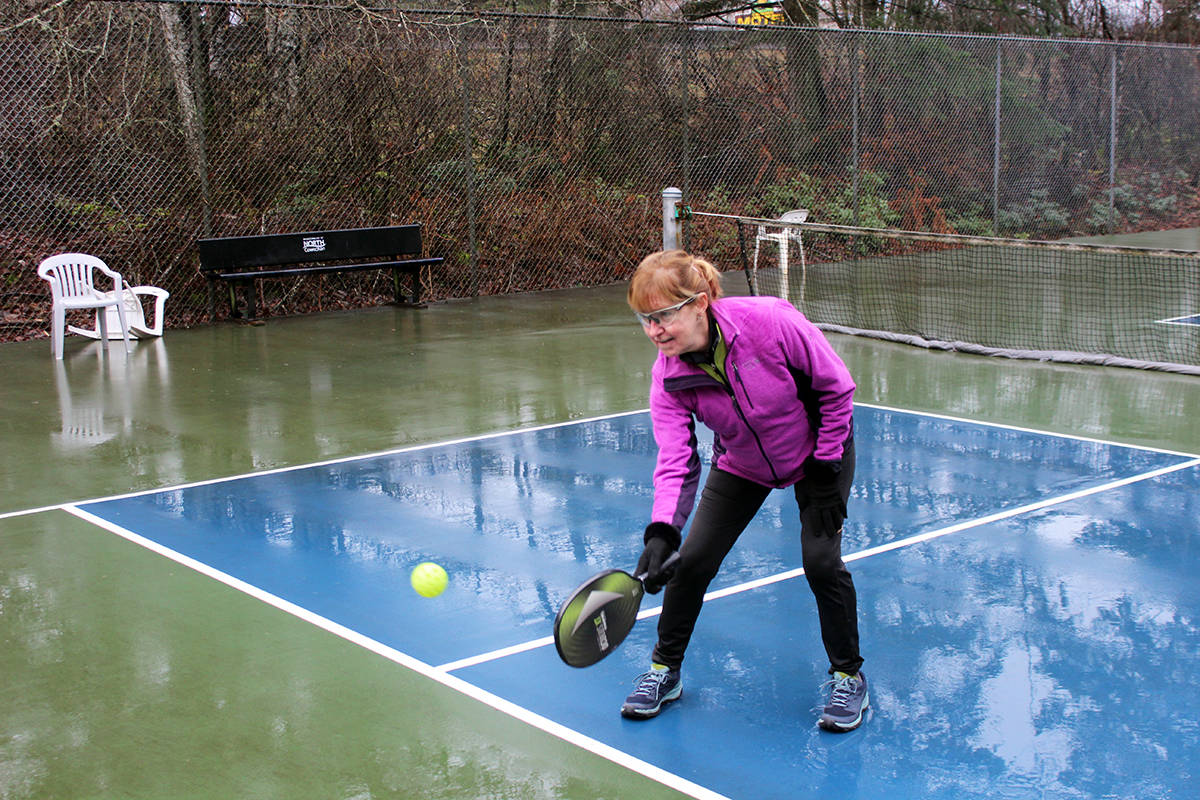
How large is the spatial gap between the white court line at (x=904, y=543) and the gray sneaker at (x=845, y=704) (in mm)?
752

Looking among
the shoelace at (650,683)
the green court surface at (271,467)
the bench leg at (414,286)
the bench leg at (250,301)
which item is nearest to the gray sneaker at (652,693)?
the shoelace at (650,683)

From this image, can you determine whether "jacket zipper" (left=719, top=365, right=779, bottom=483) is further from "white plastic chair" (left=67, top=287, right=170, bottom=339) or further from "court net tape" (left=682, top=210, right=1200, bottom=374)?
"white plastic chair" (left=67, top=287, right=170, bottom=339)

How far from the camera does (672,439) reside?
3676 mm

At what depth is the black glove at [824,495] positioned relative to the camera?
3.61 m

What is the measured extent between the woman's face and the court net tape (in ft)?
21.5

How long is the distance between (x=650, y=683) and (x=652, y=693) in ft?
0.12

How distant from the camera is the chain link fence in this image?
12.6 meters

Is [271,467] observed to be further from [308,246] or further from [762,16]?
[762,16]

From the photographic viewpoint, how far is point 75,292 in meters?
12.0

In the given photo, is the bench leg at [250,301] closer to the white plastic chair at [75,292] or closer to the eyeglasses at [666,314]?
the white plastic chair at [75,292]

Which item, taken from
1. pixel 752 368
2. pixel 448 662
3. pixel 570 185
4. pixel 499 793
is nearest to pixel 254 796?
pixel 499 793

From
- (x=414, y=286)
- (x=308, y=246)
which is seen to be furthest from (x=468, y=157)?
(x=308, y=246)

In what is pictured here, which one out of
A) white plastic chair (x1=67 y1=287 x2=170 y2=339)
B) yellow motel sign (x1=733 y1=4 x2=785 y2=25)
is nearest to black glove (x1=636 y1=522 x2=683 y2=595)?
white plastic chair (x1=67 y1=287 x2=170 y2=339)

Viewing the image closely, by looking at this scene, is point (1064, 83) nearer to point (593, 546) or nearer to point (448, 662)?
point (593, 546)
